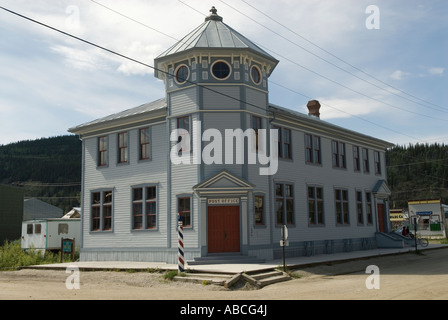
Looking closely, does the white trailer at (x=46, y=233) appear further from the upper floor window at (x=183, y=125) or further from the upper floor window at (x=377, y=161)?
the upper floor window at (x=377, y=161)

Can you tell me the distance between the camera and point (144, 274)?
57.9 feet

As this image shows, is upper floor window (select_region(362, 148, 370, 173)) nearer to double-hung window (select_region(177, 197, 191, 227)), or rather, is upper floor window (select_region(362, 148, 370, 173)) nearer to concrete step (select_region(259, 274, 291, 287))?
double-hung window (select_region(177, 197, 191, 227))

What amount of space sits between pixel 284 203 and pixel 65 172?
111 m

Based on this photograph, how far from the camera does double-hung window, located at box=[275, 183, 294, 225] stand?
75.7 feet

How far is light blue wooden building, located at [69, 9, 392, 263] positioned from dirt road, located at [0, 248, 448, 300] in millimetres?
3674

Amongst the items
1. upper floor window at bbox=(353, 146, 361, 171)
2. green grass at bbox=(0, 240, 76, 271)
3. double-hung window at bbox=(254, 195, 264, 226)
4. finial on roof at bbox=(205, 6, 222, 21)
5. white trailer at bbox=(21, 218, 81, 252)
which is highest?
finial on roof at bbox=(205, 6, 222, 21)

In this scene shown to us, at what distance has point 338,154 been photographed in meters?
29.1

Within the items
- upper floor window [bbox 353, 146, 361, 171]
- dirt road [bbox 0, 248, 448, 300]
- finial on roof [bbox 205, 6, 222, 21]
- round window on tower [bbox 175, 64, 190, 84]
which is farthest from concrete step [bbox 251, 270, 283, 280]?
upper floor window [bbox 353, 146, 361, 171]

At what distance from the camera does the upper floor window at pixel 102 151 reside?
25391 millimetres

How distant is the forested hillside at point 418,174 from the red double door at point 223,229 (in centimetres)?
11181

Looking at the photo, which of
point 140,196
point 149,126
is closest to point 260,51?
point 149,126

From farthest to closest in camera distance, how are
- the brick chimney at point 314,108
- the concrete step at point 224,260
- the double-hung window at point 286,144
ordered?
the brick chimney at point 314,108, the double-hung window at point 286,144, the concrete step at point 224,260

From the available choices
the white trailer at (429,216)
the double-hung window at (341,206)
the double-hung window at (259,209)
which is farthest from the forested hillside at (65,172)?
the double-hung window at (259,209)
